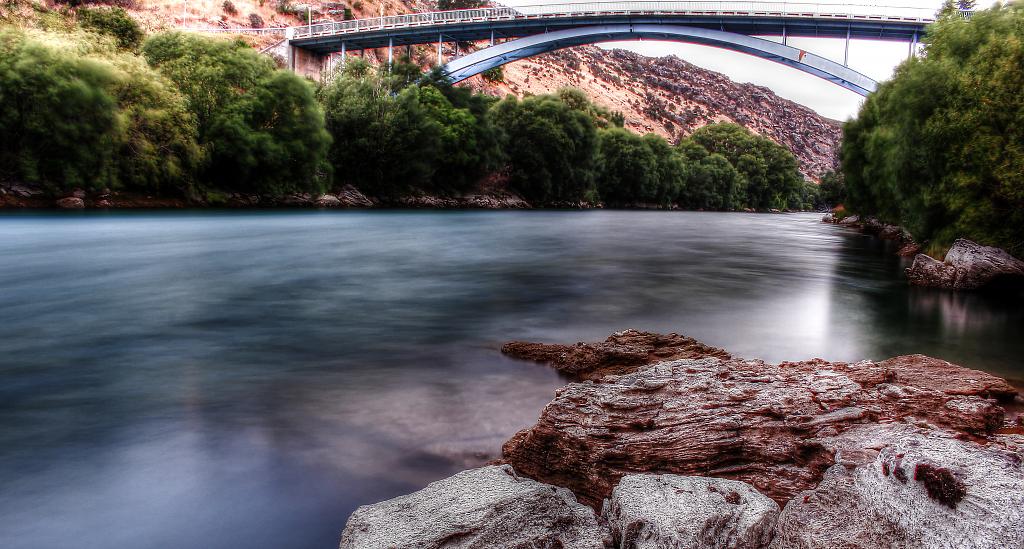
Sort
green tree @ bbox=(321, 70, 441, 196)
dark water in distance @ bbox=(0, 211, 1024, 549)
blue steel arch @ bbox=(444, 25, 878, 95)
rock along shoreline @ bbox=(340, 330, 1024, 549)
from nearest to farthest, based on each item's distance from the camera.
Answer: rock along shoreline @ bbox=(340, 330, 1024, 549)
dark water in distance @ bbox=(0, 211, 1024, 549)
blue steel arch @ bbox=(444, 25, 878, 95)
green tree @ bbox=(321, 70, 441, 196)

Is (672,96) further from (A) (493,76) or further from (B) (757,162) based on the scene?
(A) (493,76)

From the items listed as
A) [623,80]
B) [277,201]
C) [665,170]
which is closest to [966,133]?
[277,201]

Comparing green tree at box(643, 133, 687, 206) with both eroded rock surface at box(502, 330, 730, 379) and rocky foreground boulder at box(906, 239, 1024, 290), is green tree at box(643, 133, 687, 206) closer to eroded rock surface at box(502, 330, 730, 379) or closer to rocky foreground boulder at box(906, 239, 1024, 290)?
rocky foreground boulder at box(906, 239, 1024, 290)

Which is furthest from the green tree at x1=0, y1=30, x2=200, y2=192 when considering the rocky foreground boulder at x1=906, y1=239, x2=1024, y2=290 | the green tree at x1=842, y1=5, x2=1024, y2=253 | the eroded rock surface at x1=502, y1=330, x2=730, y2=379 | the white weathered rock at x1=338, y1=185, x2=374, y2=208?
the rocky foreground boulder at x1=906, y1=239, x2=1024, y2=290

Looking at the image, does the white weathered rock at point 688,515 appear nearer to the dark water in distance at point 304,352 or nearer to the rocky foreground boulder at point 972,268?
the dark water in distance at point 304,352

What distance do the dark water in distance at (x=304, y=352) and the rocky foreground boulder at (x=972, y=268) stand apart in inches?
18.7

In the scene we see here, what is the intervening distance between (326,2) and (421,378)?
94.2 meters

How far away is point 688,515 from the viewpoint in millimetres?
2445

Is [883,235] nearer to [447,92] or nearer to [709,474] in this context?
[709,474]

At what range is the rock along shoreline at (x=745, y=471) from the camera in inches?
86.4

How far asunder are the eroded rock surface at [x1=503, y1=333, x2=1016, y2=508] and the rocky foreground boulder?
877 cm

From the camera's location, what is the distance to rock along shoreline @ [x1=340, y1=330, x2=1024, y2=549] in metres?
2.19

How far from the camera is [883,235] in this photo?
27344mm

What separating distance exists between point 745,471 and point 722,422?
275mm
